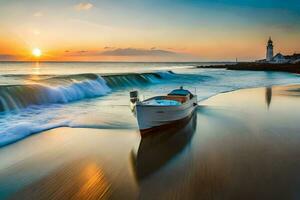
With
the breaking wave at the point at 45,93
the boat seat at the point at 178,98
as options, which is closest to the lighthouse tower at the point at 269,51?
the breaking wave at the point at 45,93

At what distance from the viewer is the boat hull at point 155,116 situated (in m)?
9.91

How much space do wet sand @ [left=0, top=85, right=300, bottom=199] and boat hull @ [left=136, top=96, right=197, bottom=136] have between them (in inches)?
16.1

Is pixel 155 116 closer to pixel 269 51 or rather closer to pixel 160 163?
pixel 160 163

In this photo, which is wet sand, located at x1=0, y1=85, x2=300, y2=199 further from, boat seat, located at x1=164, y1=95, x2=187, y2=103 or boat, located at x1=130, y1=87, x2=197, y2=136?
boat seat, located at x1=164, y1=95, x2=187, y2=103

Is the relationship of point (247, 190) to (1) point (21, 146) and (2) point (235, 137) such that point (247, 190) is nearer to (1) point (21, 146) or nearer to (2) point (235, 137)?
(2) point (235, 137)

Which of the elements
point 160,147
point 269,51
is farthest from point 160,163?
point 269,51

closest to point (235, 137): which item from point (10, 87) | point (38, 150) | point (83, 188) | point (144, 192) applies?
point (144, 192)

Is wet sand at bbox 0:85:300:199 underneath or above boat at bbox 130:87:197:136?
underneath

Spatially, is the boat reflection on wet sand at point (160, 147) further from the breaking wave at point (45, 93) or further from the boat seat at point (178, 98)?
the breaking wave at point (45, 93)

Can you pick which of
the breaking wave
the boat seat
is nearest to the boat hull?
the boat seat

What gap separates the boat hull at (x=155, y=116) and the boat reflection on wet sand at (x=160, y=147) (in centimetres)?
24

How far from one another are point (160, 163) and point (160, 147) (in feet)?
4.73

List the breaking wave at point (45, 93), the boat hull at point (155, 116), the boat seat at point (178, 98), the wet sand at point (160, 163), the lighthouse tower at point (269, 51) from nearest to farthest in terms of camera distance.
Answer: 1. the wet sand at point (160, 163)
2. the boat hull at point (155, 116)
3. the boat seat at point (178, 98)
4. the breaking wave at point (45, 93)
5. the lighthouse tower at point (269, 51)

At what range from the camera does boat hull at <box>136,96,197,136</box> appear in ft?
32.5
